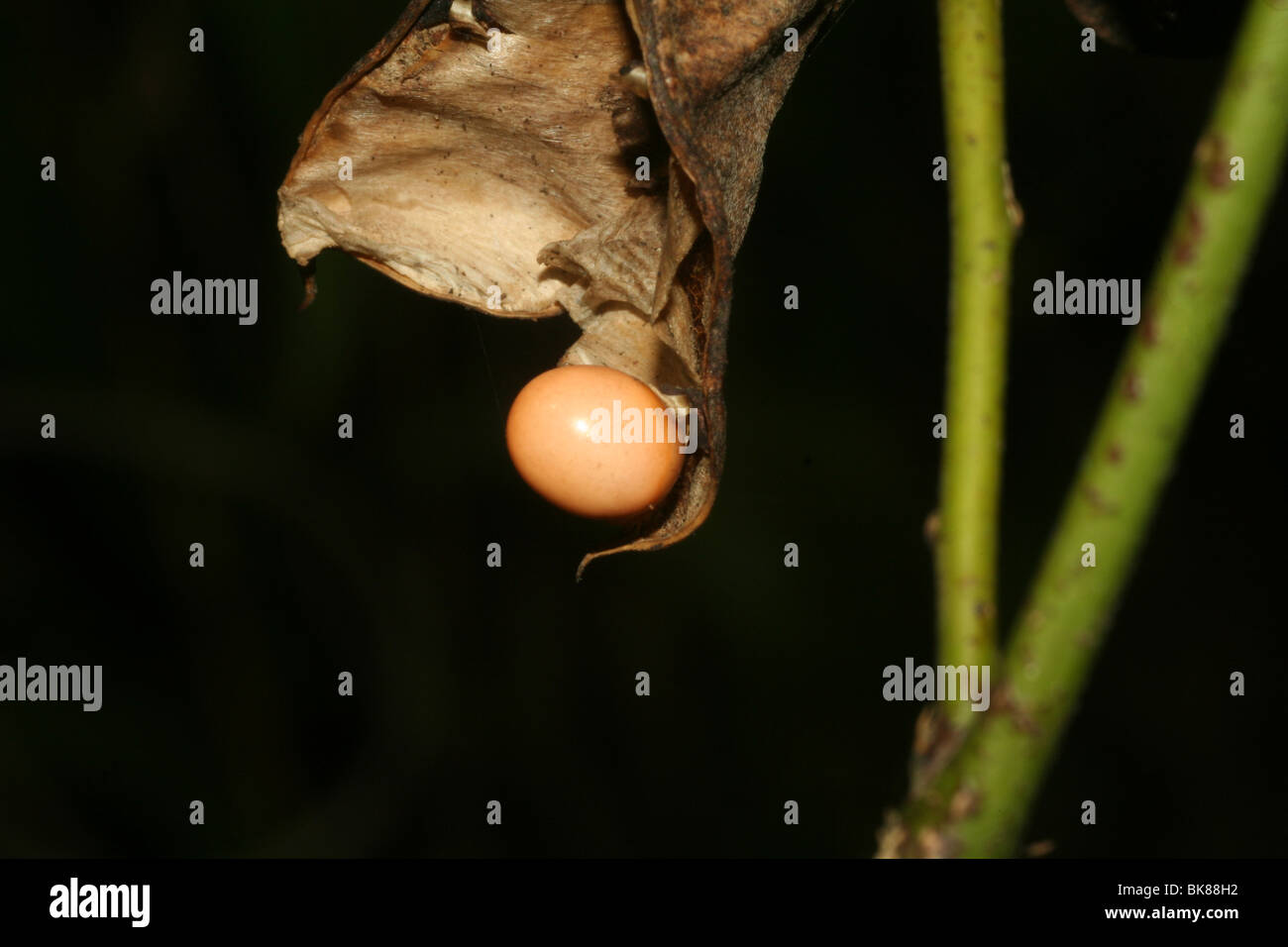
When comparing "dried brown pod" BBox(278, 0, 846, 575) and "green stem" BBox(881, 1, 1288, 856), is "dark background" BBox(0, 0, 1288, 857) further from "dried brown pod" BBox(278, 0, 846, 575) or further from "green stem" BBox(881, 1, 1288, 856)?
"green stem" BBox(881, 1, 1288, 856)

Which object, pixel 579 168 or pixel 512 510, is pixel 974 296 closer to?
pixel 579 168

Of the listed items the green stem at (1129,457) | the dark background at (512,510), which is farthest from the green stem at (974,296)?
the dark background at (512,510)

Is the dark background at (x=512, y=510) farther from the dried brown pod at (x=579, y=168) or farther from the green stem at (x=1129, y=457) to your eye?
the green stem at (x=1129, y=457)

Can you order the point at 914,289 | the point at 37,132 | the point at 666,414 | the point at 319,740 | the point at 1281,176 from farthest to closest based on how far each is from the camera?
the point at 914,289 → the point at 319,740 → the point at 37,132 → the point at 666,414 → the point at 1281,176

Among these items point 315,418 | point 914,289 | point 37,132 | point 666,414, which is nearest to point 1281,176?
point 666,414

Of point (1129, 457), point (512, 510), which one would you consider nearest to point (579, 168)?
point (1129, 457)

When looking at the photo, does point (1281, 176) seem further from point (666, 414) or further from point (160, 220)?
point (160, 220)
